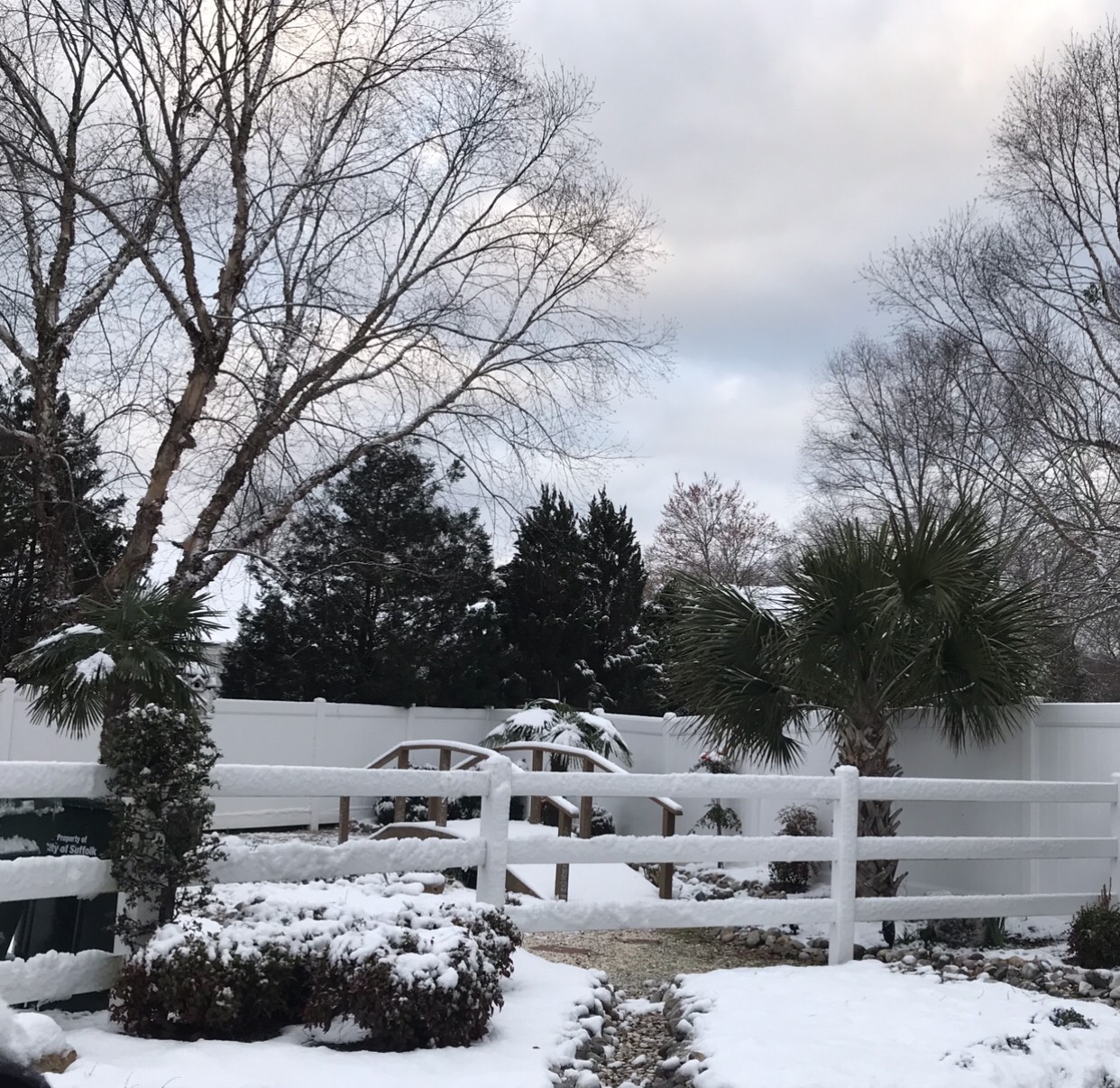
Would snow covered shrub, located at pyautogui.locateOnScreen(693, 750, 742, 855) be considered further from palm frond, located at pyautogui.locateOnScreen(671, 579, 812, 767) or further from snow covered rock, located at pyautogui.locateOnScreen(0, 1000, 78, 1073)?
snow covered rock, located at pyautogui.locateOnScreen(0, 1000, 78, 1073)

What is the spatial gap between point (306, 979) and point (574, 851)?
6.60 ft

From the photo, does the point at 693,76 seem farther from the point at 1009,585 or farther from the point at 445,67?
the point at 1009,585

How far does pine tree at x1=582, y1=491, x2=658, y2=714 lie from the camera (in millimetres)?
21375

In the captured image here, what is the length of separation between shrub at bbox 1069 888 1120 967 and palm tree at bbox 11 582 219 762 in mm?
6250

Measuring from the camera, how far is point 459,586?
813 inches

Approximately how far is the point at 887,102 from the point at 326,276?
7.63 meters

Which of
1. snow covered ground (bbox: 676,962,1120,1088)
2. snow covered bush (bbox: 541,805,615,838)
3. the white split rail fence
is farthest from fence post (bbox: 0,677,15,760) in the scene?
snow covered ground (bbox: 676,962,1120,1088)

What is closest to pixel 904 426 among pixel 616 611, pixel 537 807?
pixel 616 611

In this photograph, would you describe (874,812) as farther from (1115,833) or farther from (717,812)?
(717,812)

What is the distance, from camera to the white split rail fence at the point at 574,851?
17.2 ft

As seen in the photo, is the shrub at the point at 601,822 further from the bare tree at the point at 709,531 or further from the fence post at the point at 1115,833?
the bare tree at the point at 709,531

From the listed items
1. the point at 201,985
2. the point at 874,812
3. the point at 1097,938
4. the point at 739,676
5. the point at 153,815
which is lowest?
the point at 1097,938

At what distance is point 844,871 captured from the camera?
7.82 meters

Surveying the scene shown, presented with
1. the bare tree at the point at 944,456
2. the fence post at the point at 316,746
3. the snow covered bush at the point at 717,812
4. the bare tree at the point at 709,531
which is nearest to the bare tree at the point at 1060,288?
the bare tree at the point at 944,456
